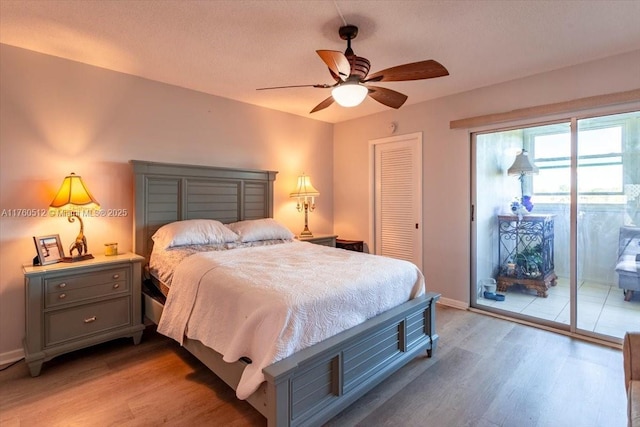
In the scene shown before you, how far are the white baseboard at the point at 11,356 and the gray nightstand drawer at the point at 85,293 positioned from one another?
0.67 m

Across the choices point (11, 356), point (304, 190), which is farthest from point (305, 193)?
point (11, 356)

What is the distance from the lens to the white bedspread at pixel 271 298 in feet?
5.42

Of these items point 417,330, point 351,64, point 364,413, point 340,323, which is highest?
point 351,64

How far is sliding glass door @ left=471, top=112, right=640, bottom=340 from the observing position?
2840 millimetres

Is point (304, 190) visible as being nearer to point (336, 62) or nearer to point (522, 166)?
point (336, 62)

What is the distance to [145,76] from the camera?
317 cm

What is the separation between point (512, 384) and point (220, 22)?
3.25 m

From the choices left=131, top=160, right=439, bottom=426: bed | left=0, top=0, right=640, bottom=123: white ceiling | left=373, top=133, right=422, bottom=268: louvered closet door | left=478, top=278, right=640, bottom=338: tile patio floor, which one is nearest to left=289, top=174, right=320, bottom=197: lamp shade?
left=131, top=160, right=439, bottom=426: bed

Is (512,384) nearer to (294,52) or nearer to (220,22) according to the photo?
(294,52)

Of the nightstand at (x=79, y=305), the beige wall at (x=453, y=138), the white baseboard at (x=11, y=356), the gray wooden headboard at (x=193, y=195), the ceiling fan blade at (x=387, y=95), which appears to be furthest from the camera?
the gray wooden headboard at (x=193, y=195)

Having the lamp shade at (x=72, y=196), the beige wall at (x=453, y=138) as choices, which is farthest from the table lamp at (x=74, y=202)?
the beige wall at (x=453, y=138)

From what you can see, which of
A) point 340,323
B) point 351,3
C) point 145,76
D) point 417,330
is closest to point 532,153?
point 417,330

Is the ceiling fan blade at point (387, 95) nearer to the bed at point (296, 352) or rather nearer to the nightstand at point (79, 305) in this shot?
the bed at point (296, 352)

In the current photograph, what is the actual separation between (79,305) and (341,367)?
2.12 metres
